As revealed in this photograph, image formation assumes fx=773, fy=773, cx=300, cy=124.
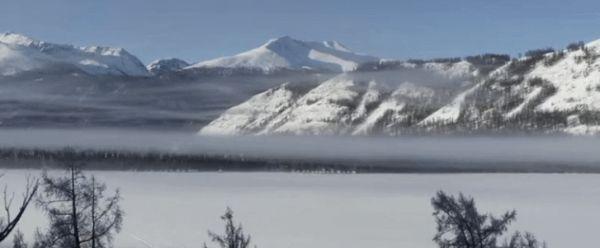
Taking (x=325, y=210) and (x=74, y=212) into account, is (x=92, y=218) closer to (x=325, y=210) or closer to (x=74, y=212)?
(x=74, y=212)

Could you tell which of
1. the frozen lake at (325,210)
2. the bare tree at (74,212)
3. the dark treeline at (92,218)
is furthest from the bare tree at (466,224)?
the frozen lake at (325,210)

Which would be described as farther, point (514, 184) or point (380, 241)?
point (514, 184)

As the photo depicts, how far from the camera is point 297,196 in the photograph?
12538cm

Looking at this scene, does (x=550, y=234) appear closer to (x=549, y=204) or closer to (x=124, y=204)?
(x=549, y=204)

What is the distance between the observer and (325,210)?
98250 millimetres

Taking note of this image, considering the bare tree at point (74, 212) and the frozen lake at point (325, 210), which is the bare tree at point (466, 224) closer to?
the bare tree at point (74, 212)

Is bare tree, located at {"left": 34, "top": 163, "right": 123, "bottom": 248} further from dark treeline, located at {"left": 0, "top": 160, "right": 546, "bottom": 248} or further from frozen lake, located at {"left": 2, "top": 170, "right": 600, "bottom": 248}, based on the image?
frozen lake, located at {"left": 2, "top": 170, "right": 600, "bottom": 248}

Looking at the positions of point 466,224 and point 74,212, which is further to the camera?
point 466,224

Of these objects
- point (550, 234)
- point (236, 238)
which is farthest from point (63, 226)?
point (550, 234)

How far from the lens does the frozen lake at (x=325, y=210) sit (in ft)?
212

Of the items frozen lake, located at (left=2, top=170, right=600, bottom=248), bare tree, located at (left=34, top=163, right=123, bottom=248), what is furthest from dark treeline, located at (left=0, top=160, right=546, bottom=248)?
frozen lake, located at (left=2, top=170, right=600, bottom=248)

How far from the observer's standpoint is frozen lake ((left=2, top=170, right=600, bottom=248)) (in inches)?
2539

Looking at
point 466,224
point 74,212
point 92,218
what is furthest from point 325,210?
point 74,212

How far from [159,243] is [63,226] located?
1575 inches
